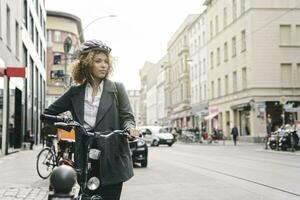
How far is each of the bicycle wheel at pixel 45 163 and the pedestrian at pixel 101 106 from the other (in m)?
8.41

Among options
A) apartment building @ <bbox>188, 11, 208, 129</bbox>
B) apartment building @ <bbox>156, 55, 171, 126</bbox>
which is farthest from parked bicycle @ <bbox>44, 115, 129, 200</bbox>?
apartment building @ <bbox>156, 55, 171, 126</bbox>

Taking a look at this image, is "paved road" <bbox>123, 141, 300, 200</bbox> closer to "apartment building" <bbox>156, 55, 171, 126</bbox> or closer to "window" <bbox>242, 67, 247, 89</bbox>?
"window" <bbox>242, 67, 247, 89</bbox>

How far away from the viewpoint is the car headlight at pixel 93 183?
3.39 metres

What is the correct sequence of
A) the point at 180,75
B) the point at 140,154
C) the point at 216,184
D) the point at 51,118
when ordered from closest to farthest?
the point at 51,118
the point at 216,184
the point at 140,154
the point at 180,75

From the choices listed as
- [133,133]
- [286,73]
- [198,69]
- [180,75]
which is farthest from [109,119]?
[180,75]

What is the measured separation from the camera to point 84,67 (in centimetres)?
384

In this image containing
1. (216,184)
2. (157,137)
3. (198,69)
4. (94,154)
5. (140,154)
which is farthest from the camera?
(198,69)

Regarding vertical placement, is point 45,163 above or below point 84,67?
below

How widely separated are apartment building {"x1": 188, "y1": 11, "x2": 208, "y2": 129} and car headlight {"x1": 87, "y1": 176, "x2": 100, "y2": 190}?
5543 cm

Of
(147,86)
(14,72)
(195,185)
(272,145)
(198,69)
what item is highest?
(147,86)

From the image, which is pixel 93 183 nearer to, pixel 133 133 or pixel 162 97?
pixel 133 133

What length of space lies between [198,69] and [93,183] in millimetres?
63156

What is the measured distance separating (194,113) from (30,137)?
40822mm

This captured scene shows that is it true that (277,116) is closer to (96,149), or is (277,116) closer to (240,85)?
(240,85)
